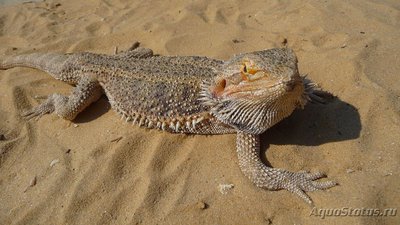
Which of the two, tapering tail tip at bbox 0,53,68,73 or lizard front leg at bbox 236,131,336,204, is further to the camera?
tapering tail tip at bbox 0,53,68,73

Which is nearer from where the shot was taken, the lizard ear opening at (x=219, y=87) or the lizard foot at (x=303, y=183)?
the lizard foot at (x=303, y=183)

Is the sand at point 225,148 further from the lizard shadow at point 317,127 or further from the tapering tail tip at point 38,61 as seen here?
the tapering tail tip at point 38,61

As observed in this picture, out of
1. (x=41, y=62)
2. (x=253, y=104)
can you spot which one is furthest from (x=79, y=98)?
(x=253, y=104)

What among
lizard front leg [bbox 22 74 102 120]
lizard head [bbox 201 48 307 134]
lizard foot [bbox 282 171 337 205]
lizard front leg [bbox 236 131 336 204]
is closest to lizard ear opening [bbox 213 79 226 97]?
lizard head [bbox 201 48 307 134]

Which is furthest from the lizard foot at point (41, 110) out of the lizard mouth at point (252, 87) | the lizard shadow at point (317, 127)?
the lizard shadow at point (317, 127)

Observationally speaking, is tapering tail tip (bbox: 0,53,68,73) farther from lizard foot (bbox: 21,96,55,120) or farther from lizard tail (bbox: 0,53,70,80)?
lizard foot (bbox: 21,96,55,120)

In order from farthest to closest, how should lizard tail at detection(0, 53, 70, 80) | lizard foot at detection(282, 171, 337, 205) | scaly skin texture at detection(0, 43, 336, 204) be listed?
lizard tail at detection(0, 53, 70, 80), lizard foot at detection(282, 171, 337, 205), scaly skin texture at detection(0, 43, 336, 204)

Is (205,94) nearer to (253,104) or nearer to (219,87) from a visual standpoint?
(219,87)
